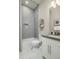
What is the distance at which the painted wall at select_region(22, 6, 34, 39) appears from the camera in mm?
8562

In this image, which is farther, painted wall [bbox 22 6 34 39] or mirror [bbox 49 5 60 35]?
painted wall [bbox 22 6 34 39]

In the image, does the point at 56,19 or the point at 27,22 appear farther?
the point at 27,22

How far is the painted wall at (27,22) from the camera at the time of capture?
856cm

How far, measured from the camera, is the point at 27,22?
900 cm

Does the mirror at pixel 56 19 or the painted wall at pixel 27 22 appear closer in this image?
the mirror at pixel 56 19
